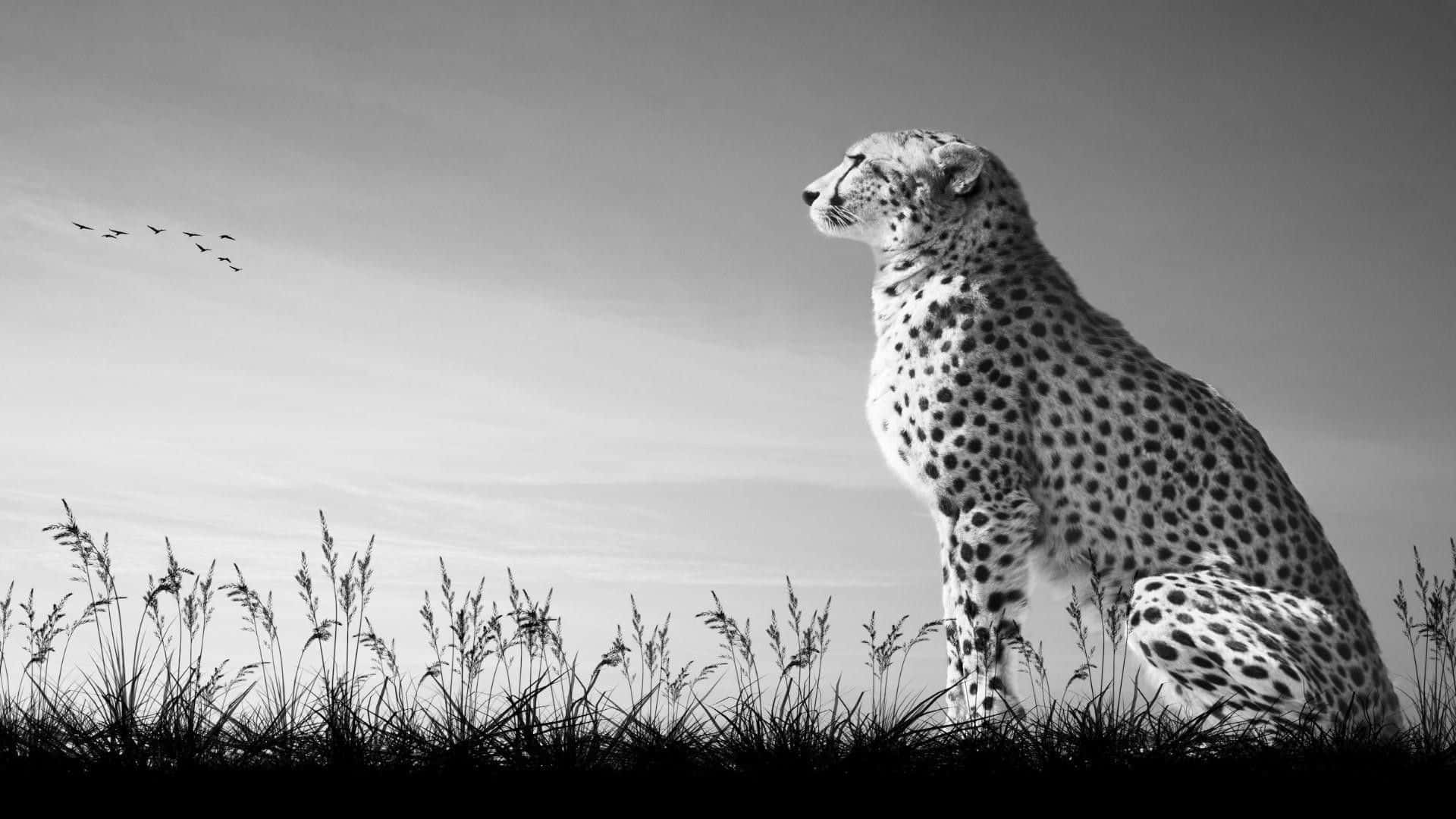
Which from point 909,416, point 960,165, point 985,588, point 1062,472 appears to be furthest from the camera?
point 960,165

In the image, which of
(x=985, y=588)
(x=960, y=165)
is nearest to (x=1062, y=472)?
(x=985, y=588)

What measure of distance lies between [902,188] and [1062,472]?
1658 mm

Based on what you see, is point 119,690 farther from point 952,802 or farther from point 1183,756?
point 1183,756

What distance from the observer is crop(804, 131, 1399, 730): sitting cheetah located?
4.55 meters

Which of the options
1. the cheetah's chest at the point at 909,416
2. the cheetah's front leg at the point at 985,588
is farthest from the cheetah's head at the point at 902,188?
the cheetah's front leg at the point at 985,588

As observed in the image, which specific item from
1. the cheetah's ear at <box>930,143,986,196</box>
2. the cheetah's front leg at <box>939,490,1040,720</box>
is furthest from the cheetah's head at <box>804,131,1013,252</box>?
the cheetah's front leg at <box>939,490,1040,720</box>

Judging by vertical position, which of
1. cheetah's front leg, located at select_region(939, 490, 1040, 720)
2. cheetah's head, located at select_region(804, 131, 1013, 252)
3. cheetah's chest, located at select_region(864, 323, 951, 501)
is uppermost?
cheetah's head, located at select_region(804, 131, 1013, 252)

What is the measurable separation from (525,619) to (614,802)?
118 cm

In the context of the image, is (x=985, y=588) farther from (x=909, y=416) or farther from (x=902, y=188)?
(x=902, y=188)

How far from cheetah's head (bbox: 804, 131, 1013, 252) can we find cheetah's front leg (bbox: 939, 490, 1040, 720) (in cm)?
153

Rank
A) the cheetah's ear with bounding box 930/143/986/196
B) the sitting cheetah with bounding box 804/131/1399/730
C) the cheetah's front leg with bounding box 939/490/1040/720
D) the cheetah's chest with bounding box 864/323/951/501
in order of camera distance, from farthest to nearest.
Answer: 1. the cheetah's ear with bounding box 930/143/986/196
2. the cheetah's chest with bounding box 864/323/951/501
3. the cheetah's front leg with bounding box 939/490/1040/720
4. the sitting cheetah with bounding box 804/131/1399/730

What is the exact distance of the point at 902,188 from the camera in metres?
5.99

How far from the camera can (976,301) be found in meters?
5.68

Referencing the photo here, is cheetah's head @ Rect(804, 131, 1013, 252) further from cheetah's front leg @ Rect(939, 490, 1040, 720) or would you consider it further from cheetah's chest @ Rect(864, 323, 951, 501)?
cheetah's front leg @ Rect(939, 490, 1040, 720)
